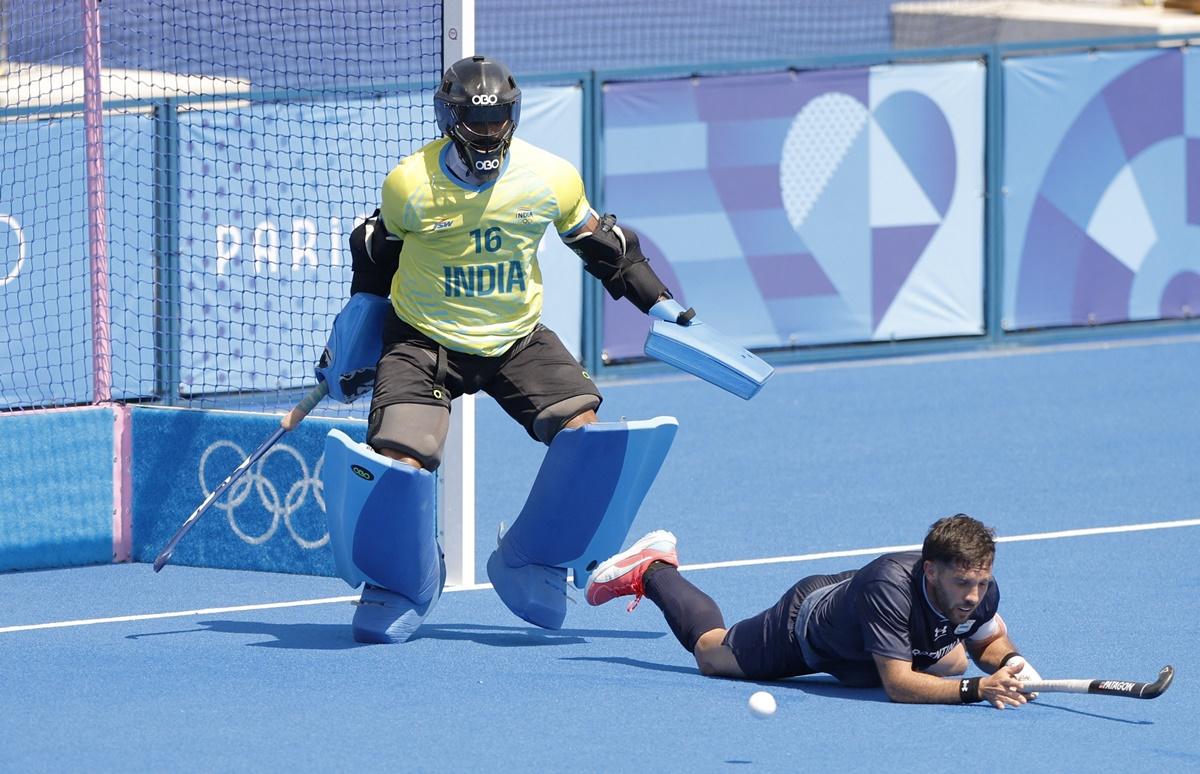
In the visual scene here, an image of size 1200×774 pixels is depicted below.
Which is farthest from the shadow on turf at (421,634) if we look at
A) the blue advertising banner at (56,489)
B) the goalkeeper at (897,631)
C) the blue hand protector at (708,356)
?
the blue advertising banner at (56,489)

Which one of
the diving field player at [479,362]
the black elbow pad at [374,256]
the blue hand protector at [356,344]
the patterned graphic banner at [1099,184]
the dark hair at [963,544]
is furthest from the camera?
the patterned graphic banner at [1099,184]

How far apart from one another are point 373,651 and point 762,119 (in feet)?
21.3

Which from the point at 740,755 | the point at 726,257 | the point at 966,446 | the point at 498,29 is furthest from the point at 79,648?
the point at 498,29

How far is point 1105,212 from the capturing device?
1359 cm

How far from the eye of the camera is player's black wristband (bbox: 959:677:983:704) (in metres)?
6.21

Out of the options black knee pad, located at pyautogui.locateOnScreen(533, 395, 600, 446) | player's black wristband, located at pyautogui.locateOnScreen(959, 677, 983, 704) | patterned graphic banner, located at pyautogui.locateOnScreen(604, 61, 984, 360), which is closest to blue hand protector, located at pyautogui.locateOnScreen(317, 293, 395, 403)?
black knee pad, located at pyautogui.locateOnScreen(533, 395, 600, 446)

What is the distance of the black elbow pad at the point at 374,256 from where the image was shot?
7238 millimetres

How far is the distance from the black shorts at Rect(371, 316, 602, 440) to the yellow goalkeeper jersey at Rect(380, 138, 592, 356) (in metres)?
0.06

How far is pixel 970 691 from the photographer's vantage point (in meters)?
6.22

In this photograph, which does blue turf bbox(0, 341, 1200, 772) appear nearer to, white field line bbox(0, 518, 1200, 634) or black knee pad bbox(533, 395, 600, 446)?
white field line bbox(0, 518, 1200, 634)

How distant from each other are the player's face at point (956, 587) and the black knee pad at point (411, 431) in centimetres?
190

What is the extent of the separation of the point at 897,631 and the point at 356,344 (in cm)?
241

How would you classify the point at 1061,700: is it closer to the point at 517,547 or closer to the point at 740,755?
the point at 740,755

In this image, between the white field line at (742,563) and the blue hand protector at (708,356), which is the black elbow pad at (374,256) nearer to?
the blue hand protector at (708,356)
